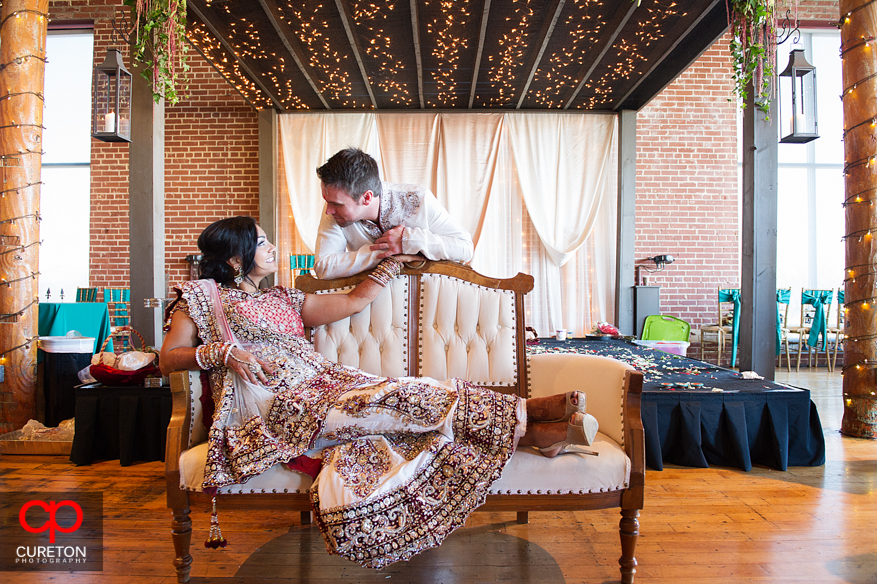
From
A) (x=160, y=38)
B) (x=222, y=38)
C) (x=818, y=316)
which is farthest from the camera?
(x=818, y=316)

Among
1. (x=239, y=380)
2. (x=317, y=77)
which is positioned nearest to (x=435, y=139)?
(x=317, y=77)

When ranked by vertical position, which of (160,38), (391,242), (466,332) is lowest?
(466,332)

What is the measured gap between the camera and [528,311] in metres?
6.39

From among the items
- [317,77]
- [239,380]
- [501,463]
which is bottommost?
[501,463]

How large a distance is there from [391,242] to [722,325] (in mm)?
5817

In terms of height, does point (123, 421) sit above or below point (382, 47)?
below

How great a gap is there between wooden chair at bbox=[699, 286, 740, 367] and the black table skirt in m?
6.00

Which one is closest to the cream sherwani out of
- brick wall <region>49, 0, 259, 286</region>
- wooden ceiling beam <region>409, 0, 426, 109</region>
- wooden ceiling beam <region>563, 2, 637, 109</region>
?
wooden ceiling beam <region>409, 0, 426, 109</region>

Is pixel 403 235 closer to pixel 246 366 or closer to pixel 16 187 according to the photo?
pixel 246 366

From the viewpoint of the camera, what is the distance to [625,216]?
6.08 m

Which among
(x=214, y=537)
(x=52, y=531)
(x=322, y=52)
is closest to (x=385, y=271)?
(x=214, y=537)

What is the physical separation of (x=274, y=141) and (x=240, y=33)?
6.62 ft

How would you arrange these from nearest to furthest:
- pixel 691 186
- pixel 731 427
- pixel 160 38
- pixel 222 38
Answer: pixel 731 427 → pixel 160 38 → pixel 222 38 → pixel 691 186

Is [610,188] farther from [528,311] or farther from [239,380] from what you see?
[239,380]
